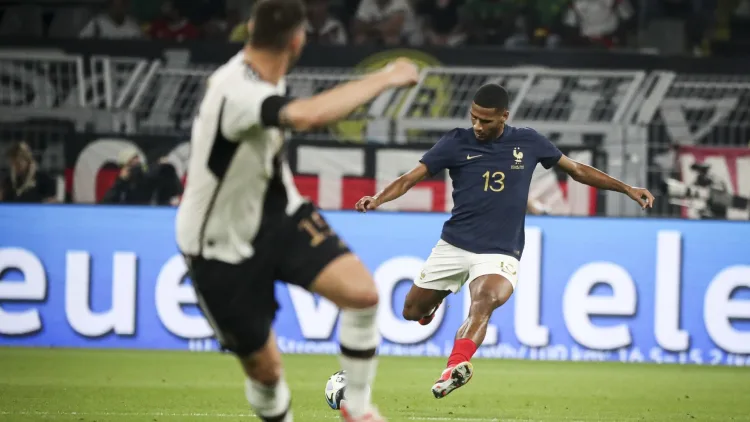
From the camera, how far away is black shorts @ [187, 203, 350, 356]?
5.29 metres

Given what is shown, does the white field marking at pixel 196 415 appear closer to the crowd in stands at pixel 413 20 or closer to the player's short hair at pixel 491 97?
the player's short hair at pixel 491 97

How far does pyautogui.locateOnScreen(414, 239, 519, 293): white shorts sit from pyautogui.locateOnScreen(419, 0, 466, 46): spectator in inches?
349

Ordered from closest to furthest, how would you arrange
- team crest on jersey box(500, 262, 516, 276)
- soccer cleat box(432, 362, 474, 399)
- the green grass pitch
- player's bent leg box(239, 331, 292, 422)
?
player's bent leg box(239, 331, 292, 422)
soccer cleat box(432, 362, 474, 399)
the green grass pitch
team crest on jersey box(500, 262, 516, 276)

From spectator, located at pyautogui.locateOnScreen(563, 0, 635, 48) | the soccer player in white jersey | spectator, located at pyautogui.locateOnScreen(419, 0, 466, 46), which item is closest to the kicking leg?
the soccer player in white jersey

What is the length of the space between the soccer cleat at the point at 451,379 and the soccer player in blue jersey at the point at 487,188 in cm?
99

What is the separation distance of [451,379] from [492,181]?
1.74 m

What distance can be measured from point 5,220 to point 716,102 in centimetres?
814

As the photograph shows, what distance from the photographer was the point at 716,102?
14672 mm

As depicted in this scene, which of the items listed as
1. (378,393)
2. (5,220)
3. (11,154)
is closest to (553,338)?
(378,393)

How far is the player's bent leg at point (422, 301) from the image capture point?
8.72 m

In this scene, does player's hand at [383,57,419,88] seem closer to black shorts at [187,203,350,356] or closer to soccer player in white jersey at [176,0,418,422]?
soccer player in white jersey at [176,0,418,422]

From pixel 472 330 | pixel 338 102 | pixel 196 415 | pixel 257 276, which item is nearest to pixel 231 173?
pixel 257 276

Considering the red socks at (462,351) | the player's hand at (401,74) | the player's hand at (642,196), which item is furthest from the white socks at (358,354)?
the player's hand at (642,196)

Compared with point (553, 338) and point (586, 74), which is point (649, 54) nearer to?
point (586, 74)
